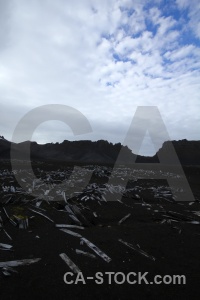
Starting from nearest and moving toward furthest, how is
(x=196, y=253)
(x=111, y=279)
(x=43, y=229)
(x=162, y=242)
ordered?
(x=111, y=279), (x=196, y=253), (x=162, y=242), (x=43, y=229)

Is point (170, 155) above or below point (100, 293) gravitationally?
above

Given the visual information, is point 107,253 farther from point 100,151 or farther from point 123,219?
point 100,151

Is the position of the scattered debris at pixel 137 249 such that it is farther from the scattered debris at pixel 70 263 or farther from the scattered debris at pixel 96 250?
the scattered debris at pixel 70 263

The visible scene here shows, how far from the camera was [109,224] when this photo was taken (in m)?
7.42

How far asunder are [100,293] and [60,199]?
6674 mm

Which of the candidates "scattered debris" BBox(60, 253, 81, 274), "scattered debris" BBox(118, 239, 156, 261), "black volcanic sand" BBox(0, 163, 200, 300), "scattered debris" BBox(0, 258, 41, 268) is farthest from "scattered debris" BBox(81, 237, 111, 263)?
"scattered debris" BBox(0, 258, 41, 268)

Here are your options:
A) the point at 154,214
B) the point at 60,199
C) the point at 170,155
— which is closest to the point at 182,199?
the point at 154,214

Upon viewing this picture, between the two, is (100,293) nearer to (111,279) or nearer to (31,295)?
(111,279)

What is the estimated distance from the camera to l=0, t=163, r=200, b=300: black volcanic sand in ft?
12.5

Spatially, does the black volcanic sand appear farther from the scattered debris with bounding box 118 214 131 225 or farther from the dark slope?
Result: the dark slope

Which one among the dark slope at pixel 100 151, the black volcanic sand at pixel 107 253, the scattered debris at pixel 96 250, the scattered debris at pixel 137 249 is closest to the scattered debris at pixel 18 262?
the black volcanic sand at pixel 107 253

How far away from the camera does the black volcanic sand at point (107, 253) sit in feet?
12.5

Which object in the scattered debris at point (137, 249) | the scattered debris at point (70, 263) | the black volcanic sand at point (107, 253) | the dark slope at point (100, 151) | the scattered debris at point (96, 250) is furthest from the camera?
the dark slope at point (100, 151)

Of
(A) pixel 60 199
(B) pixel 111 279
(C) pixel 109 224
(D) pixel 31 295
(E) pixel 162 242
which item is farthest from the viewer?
(A) pixel 60 199
